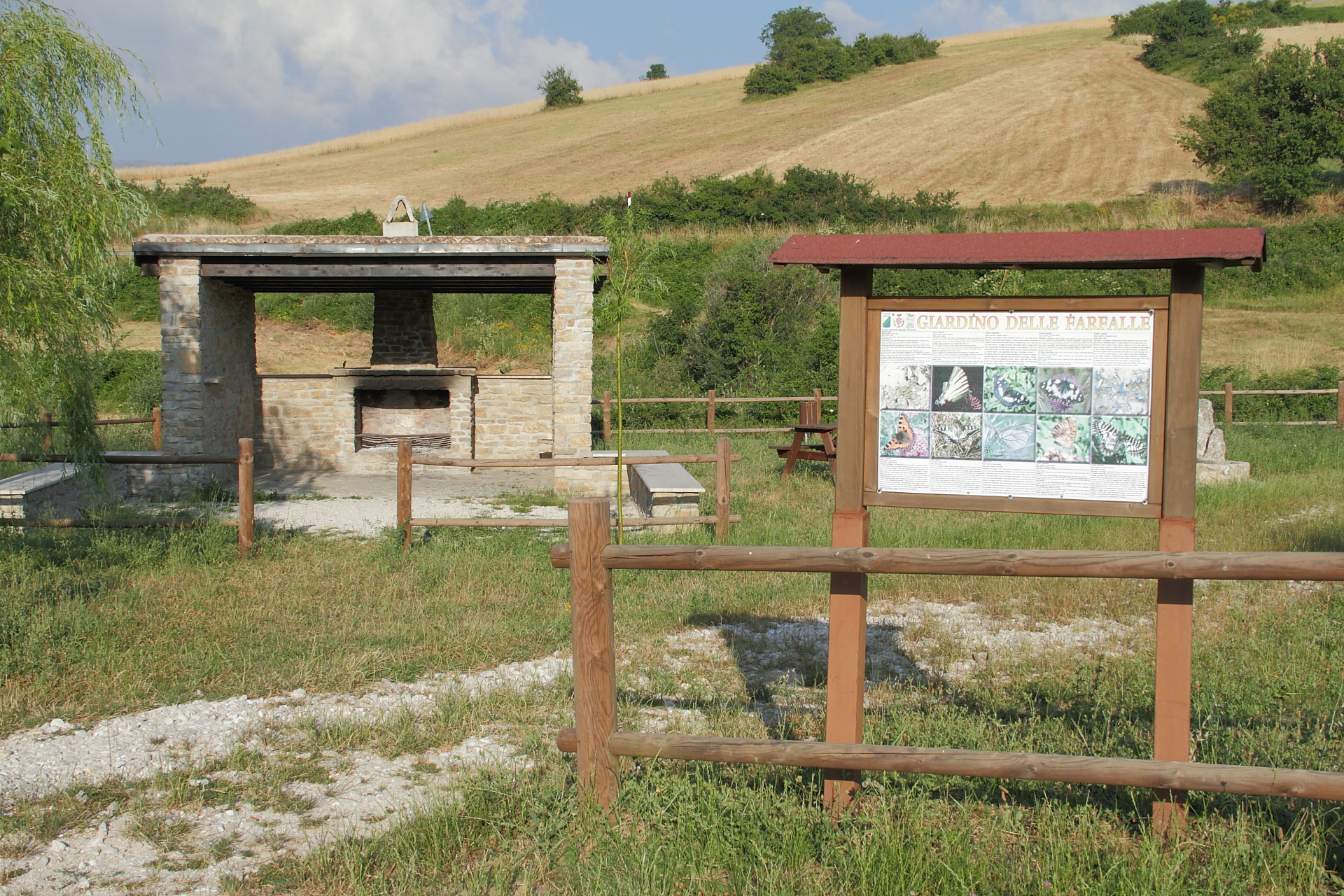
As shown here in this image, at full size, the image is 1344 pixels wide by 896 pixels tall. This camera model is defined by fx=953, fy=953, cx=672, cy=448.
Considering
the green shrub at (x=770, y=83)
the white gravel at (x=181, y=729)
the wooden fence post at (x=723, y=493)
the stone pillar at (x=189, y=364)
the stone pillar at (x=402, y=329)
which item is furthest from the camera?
the green shrub at (x=770, y=83)

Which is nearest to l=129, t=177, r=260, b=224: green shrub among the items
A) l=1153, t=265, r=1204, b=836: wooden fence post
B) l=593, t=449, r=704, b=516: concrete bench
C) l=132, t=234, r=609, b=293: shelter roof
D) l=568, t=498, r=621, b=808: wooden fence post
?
l=132, t=234, r=609, b=293: shelter roof

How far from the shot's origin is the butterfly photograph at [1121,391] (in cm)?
320

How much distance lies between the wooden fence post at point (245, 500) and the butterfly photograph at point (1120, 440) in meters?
6.43

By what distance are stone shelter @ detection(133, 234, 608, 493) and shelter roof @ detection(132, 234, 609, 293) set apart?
0.02 meters

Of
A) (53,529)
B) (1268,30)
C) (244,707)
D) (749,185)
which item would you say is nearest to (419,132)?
(749,185)

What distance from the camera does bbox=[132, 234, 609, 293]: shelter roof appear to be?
1143cm

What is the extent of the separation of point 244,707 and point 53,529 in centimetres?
469

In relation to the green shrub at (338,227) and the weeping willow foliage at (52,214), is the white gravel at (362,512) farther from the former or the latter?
the green shrub at (338,227)

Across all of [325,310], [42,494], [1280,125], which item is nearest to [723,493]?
[42,494]

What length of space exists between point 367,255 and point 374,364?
4.43 m

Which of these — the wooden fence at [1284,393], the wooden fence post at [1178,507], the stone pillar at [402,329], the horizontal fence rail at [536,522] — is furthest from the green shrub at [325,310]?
the wooden fence post at [1178,507]

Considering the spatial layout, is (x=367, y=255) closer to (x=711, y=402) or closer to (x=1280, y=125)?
(x=711, y=402)

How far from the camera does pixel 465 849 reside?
3.18 m

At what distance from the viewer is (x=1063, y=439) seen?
128 inches
